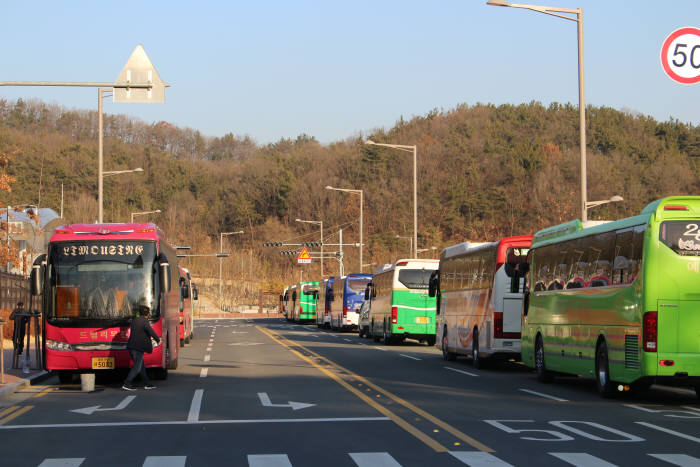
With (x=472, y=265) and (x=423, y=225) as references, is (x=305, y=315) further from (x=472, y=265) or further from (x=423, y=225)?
(x=472, y=265)

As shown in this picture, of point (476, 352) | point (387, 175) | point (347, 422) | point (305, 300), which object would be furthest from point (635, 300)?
point (387, 175)

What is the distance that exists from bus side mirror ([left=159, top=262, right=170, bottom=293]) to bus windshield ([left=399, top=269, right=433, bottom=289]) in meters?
17.8

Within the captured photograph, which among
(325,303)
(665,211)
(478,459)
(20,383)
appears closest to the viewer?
(478,459)

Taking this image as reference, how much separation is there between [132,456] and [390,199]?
113 m

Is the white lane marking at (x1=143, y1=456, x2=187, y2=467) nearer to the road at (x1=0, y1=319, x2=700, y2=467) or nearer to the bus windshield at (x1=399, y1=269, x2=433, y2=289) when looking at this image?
the road at (x1=0, y1=319, x2=700, y2=467)

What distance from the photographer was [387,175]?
125m

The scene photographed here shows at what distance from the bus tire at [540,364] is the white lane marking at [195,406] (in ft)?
24.2

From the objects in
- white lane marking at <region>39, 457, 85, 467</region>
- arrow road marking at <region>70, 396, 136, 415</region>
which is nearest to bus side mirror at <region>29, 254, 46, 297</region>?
arrow road marking at <region>70, 396, 136, 415</region>

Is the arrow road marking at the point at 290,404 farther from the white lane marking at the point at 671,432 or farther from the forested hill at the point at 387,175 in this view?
the forested hill at the point at 387,175

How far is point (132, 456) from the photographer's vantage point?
408 inches

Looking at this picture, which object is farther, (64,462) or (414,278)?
(414,278)

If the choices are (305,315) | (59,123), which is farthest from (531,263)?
(59,123)

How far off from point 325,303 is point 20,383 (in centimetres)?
4825

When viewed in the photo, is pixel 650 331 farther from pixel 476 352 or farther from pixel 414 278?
pixel 414 278
